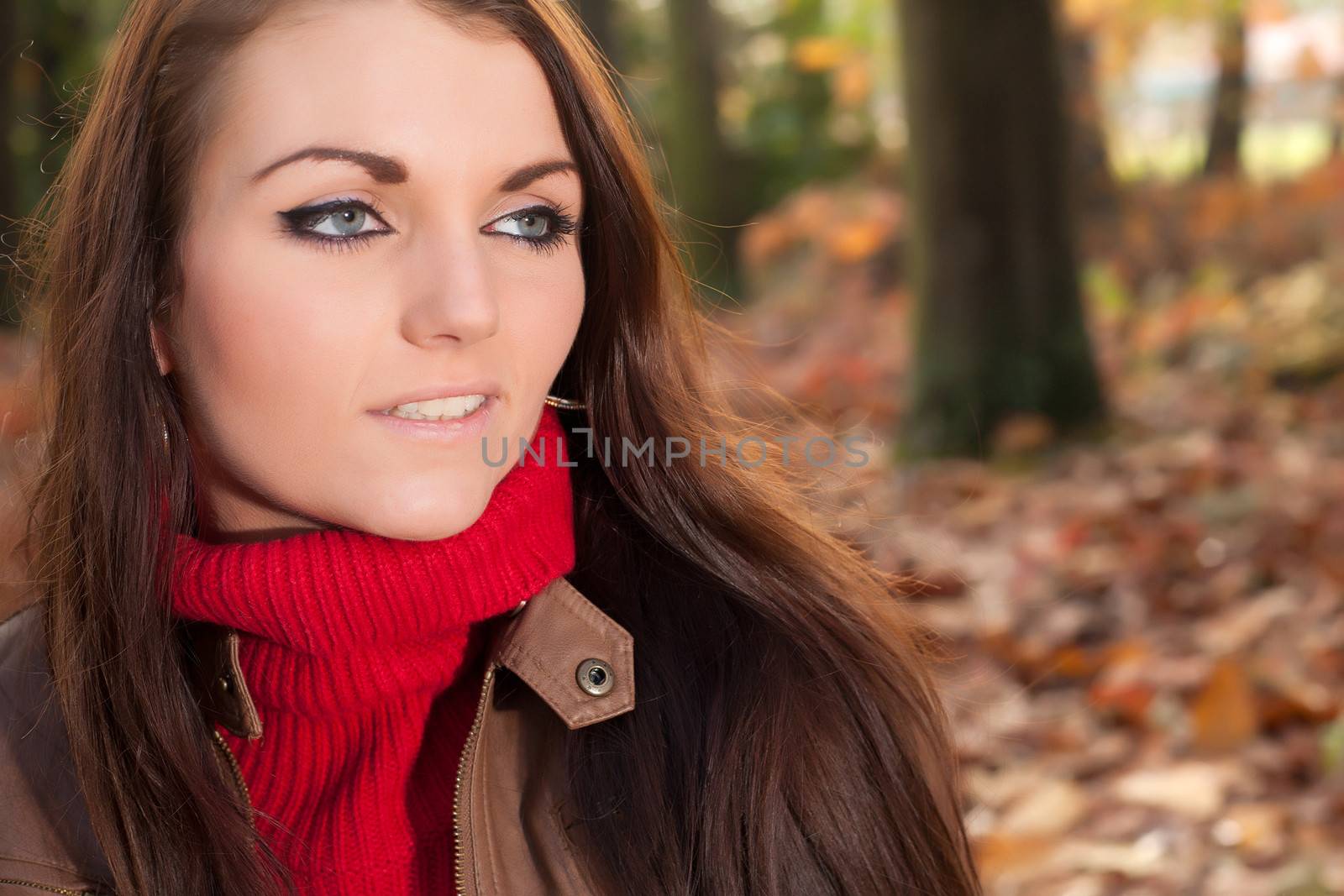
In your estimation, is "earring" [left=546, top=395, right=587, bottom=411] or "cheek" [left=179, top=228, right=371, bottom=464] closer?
"cheek" [left=179, top=228, right=371, bottom=464]

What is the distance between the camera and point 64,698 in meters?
1.81

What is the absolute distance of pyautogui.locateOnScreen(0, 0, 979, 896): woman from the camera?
1.67 m

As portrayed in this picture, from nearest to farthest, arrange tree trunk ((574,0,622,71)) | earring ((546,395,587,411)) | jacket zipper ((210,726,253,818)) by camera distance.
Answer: jacket zipper ((210,726,253,818)) < earring ((546,395,587,411)) < tree trunk ((574,0,622,71))

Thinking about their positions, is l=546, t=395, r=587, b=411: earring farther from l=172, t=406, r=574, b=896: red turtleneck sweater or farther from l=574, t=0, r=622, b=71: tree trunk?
l=574, t=0, r=622, b=71: tree trunk

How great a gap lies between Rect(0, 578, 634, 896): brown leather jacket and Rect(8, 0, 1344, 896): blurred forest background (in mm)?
652

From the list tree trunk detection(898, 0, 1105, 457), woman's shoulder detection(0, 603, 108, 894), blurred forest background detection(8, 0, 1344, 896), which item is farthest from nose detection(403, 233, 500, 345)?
tree trunk detection(898, 0, 1105, 457)

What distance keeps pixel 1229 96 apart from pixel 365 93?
1013cm

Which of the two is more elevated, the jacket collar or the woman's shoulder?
the jacket collar

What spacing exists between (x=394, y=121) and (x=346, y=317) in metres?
0.24

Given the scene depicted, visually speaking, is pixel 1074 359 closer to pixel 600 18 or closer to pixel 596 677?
pixel 600 18

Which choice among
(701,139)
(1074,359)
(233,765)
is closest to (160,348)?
(233,765)

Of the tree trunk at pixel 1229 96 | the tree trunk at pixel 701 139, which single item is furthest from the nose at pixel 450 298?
the tree trunk at pixel 1229 96

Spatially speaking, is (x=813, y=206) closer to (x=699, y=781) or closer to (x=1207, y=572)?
(x=1207, y=572)

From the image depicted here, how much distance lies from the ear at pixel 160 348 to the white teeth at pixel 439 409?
352 millimetres
